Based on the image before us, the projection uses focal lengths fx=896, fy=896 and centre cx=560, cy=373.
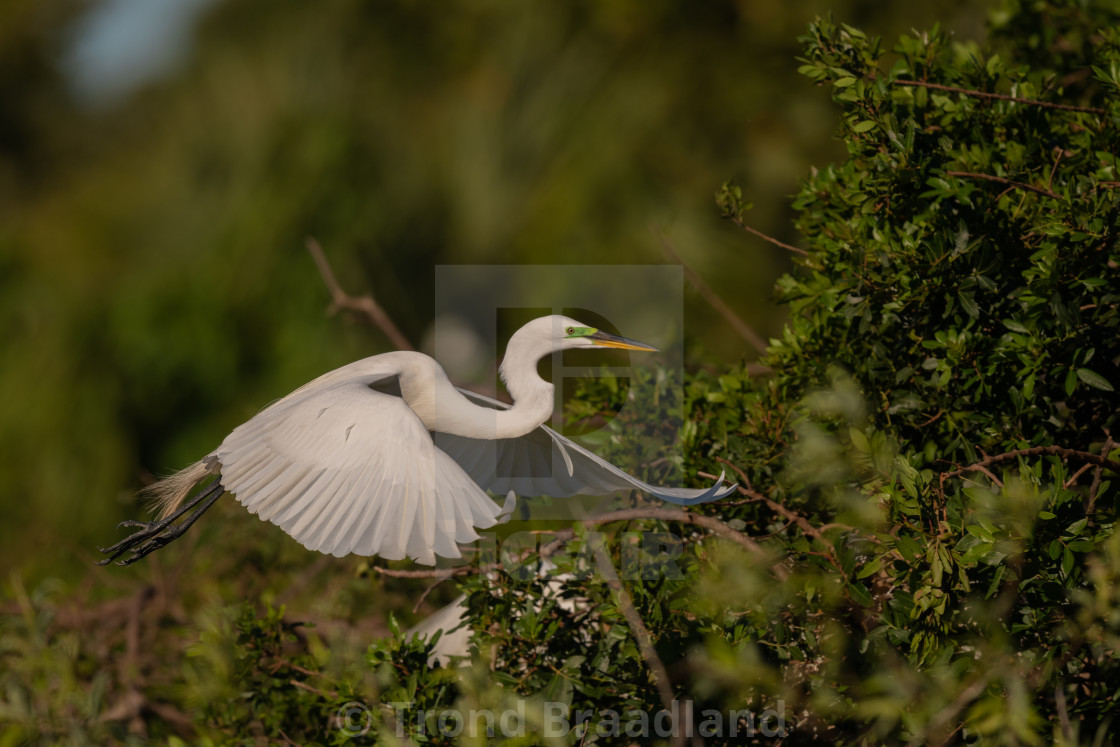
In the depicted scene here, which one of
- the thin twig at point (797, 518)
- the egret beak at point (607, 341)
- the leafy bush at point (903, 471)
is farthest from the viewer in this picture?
the egret beak at point (607, 341)

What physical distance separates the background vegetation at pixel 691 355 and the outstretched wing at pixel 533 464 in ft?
0.51

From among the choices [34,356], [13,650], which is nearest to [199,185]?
[34,356]

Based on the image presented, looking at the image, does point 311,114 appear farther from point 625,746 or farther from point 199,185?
point 625,746

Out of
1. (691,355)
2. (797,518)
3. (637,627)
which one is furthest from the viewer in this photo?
(691,355)

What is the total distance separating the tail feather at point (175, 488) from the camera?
1529mm

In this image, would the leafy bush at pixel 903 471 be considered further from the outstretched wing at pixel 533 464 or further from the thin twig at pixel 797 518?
the outstretched wing at pixel 533 464

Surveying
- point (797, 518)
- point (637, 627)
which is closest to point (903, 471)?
point (797, 518)

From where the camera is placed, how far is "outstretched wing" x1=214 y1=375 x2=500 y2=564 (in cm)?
112

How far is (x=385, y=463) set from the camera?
47.6 inches

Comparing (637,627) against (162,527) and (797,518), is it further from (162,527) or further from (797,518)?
(162,527)

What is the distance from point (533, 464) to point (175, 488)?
2.08 ft

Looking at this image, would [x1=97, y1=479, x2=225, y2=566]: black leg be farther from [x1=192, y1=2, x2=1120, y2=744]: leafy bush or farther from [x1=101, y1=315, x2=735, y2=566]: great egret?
[x1=192, y1=2, x2=1120, y2=744]: leafy bush

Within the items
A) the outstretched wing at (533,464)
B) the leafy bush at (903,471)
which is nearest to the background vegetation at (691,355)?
the leafy bush at (903,471)

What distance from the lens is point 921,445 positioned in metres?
1.40
